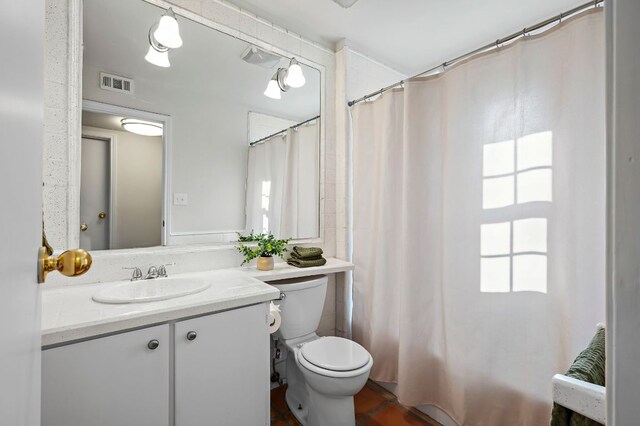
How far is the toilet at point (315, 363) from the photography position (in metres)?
1.44

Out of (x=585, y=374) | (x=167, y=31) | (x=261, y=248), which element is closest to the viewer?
(x=585, y=374)

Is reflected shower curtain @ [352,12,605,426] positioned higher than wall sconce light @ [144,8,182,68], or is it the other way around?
wall sconce light @ [144,8,182,68]

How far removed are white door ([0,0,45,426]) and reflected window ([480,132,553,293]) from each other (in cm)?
162

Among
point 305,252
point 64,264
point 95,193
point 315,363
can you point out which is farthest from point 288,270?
point 64,264

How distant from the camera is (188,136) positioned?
1.74 meters

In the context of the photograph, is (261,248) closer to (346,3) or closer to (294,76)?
(294,76)

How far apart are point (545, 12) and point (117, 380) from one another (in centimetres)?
291

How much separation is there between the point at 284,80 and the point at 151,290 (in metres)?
1.58

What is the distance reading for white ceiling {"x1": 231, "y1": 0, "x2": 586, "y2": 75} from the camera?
5.97ft

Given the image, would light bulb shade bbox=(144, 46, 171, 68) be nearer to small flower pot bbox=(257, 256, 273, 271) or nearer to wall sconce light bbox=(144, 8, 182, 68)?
wall sconce light bbox=(144, 8, 182, 68)

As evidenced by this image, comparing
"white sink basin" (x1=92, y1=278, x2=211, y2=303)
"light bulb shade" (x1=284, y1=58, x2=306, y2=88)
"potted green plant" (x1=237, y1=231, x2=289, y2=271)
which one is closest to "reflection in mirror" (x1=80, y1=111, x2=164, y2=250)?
"white sink basin" (x1=92, y1=278, x2=211, y2=303)

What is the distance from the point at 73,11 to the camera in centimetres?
137

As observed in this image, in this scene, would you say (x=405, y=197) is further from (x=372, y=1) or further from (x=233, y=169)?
(x=372, y=1)

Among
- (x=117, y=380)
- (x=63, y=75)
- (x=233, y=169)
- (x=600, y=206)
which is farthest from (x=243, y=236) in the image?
(x=600, y=206)
